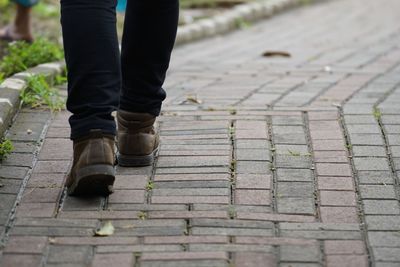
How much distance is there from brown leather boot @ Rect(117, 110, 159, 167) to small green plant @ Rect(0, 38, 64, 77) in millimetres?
1452

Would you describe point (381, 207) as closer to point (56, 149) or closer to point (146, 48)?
point (146, 48)

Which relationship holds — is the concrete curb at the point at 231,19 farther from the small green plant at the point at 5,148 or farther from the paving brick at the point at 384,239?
the paving brick at the point at 384,239

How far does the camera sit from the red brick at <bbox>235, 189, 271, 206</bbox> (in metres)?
2.91

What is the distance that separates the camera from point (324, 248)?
2.54m

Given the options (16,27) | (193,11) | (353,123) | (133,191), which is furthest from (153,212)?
(193,11)

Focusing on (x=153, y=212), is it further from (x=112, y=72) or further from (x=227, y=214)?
(x=112, y=72)

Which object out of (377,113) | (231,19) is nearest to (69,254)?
(377,113)

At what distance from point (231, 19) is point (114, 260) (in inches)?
235

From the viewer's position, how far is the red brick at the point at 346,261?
2435mm

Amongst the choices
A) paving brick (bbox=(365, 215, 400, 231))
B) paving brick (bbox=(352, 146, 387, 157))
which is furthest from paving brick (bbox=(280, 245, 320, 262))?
paving brick (bbox=(352, 146, 387, 157))

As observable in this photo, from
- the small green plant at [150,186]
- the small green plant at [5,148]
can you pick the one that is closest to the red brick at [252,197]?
the small green plant at [150,186]

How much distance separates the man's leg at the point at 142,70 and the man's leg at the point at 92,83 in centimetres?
26

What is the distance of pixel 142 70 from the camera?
316 centimetres

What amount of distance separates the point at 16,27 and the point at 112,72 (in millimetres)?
3459
